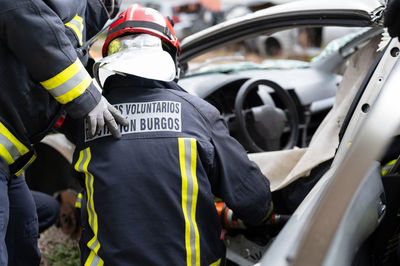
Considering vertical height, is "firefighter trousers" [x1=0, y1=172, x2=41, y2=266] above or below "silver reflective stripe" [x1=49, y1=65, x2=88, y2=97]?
below

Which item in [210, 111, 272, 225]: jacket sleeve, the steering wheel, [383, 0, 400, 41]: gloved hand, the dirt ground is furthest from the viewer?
the dirt ground

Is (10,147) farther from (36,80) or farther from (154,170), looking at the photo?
(154,170)

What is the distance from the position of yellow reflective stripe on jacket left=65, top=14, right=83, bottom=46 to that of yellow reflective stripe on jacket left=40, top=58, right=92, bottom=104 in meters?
0.23

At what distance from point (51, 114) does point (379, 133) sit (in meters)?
1.44

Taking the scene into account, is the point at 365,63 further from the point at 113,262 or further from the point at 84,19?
the point at 113,262

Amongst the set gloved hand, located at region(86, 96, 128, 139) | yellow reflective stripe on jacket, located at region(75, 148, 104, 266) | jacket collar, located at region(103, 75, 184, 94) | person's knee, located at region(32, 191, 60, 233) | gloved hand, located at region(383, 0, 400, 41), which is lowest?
person's knee, located at region(32, 191, 60, 233)

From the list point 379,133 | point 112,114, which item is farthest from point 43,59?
point 379,133

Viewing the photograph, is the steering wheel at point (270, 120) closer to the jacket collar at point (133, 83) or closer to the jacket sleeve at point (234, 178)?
the jacket sleeve at point (234, 178)

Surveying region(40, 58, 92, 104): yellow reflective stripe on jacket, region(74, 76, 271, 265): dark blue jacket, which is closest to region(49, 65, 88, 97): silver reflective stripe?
region(40, 58, 92, 104): yellow reflective stripe on jacket

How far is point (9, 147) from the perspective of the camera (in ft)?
6.51

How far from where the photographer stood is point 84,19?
2.25 metres

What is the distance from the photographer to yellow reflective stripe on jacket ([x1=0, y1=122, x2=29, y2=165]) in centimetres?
195

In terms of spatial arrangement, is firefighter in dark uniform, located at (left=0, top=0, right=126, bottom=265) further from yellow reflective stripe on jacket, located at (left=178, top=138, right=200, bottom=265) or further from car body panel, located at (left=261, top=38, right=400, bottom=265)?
car body panel, located at (left=261, top=38, right=400, bottom=265)

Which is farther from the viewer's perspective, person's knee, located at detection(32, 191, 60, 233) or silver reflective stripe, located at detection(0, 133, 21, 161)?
person's knee, located at detection(32, 191, 60, 233)
